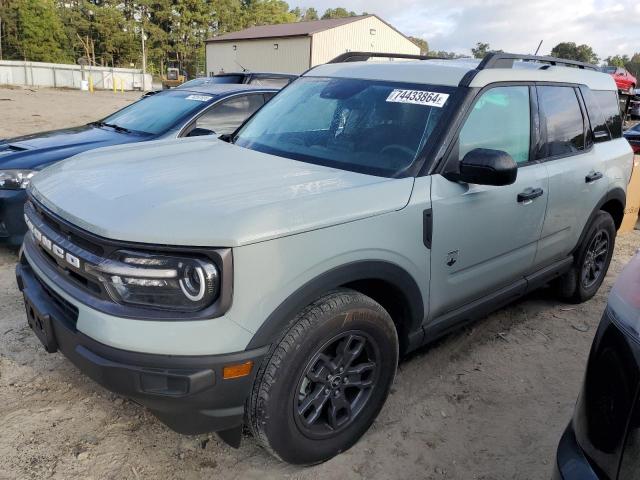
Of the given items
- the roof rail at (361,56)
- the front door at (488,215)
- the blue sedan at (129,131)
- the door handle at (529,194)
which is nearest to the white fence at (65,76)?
the blue sedan at (129,131)

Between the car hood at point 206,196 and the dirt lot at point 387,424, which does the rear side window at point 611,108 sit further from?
the car hood at point 206,196

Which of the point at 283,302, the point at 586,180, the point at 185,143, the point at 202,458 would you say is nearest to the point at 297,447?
the point at 202,458

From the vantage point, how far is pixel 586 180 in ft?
12.6

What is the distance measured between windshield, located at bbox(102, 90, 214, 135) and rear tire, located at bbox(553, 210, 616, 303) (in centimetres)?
384

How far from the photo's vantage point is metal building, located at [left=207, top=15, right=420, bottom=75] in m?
40.4

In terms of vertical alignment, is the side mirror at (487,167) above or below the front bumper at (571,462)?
above

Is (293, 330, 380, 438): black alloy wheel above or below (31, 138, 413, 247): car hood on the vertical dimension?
below

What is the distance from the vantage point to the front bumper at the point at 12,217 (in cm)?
439

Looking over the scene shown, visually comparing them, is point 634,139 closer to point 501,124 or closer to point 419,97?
point 501,124

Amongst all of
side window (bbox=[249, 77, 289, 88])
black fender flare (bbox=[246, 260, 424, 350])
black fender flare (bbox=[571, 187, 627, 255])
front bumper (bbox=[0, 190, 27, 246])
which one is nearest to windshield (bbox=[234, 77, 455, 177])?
black fender flare (bbox=[246, 260, 424, 350])

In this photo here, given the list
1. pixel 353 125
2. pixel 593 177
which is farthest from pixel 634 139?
pixel 353 125

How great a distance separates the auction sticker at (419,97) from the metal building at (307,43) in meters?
37.1

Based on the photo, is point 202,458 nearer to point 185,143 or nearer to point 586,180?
point 185,143

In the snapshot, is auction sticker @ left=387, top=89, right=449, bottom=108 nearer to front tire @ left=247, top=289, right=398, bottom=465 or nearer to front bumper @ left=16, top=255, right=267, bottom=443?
Answer: front tire @ left=247, top=289, right=398, bottom=465
